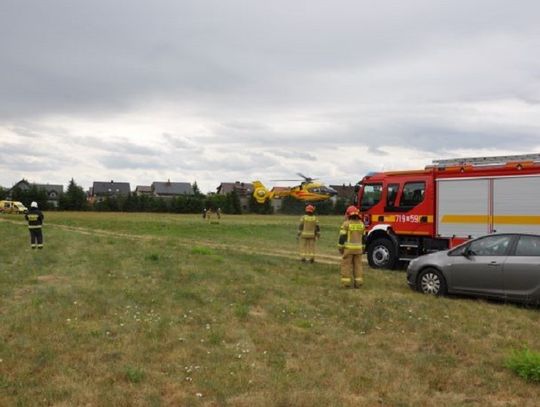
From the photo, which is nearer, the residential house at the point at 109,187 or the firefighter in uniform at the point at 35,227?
the firefighter in uniform at the point at 35,227

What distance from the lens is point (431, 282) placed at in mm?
11797

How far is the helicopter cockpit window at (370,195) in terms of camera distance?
17.6 meters

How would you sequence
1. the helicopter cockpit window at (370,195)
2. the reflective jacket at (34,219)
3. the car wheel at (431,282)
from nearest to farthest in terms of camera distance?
the car wheel at (431,282)
the helicopter cockpit window at (370,195)
the reflective jacket at (34,219)

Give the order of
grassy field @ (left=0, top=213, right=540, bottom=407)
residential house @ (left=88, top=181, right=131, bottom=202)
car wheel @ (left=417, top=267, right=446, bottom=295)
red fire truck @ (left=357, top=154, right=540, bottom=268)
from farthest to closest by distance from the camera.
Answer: residential house @ (left=88, top=181, right=131, bottom=202), red fire truck @ (left=357, top=154, right=540, bottom=268), car wheel @ (left=417, top=267, right=446, bottom=295), grassy field @ (left=0, top=213, right=540, bottom=407)

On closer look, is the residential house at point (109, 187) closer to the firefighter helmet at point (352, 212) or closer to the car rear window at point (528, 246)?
the firefighter helmet at point (352, 212)

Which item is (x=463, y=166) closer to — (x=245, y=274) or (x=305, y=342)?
(x=245, y=274)

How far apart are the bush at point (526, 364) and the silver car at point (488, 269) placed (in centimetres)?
408

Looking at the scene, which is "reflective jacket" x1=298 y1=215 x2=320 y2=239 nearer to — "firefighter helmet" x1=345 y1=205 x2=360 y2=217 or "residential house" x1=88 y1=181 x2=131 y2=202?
"firefighter helmet" x1=345 y1=205 x2=360 y2=217

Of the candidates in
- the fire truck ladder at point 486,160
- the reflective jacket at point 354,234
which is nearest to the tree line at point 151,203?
the fire truck ladder at point 486,160

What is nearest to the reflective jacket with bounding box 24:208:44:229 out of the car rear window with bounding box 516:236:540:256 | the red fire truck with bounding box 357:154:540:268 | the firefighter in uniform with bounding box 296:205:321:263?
the firefighter in uniform with bounding box 296:205:321:263

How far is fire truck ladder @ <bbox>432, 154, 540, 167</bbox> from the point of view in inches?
573

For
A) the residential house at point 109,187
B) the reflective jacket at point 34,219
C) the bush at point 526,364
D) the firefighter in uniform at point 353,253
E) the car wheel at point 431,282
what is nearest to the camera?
the bush at point 526,364

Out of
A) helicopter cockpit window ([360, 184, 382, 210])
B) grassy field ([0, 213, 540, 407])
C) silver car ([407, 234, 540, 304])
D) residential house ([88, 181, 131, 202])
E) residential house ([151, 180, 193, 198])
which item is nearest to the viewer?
grassy field ([0, 213, 540, 407])

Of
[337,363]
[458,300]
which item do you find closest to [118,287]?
[337,363]
